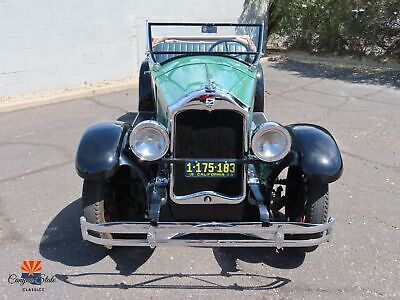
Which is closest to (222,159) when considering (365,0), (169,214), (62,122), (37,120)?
(169,214)

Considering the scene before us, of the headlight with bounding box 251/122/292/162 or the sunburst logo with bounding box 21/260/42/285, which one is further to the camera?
the sunburst logo with bounding box 21/260/42/285

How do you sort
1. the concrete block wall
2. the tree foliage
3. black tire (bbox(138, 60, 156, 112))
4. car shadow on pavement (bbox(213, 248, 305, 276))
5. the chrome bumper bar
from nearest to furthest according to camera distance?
the chrome bumper bar < car shadow on pavement (bbox(213, 248, 305, 276)) < black tire (bbox(138, 60, 156, 112)) < the concrete block wall < the tree foliage

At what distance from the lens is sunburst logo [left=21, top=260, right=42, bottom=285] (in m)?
2.70

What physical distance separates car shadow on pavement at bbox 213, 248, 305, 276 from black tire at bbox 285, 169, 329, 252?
→ 0.32 ft

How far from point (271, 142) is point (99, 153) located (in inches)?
46.4

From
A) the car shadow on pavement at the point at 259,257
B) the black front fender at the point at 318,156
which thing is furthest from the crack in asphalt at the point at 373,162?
the car shadow on pavement at the point at 259,257

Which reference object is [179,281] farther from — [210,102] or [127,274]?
[210,102]

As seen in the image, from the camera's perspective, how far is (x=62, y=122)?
20.1 ft

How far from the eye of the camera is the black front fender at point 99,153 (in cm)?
262

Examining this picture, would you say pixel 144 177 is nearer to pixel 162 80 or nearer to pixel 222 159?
pixel 222 159

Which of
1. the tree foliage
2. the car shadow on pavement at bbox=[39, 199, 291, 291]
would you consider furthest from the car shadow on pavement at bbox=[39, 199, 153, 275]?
the tree foliage

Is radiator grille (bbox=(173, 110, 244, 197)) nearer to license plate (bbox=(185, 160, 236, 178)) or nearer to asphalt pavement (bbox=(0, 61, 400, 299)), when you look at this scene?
license plate (bbox=(185, 160, 236, 178))

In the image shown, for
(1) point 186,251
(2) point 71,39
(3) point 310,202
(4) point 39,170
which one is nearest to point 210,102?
(3) point 310,202

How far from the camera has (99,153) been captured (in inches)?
106
